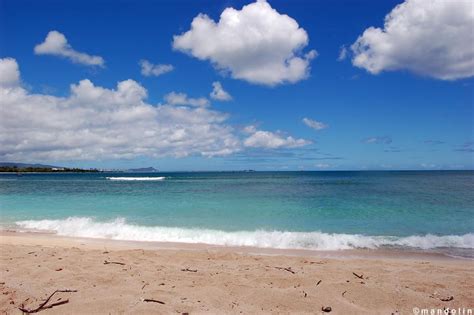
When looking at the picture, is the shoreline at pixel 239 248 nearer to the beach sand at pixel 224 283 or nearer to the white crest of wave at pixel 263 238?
the white crest of wave at pixel 263 238

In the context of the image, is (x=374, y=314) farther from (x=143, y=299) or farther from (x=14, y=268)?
(x=14, y=268)

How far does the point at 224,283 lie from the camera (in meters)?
5.60

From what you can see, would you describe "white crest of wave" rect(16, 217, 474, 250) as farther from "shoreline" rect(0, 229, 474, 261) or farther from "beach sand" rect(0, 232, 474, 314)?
"beach sand" rect(0, 232, 474, 314)

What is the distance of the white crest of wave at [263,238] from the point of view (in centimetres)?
1023

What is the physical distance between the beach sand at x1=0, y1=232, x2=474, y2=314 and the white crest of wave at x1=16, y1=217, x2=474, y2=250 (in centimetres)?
200

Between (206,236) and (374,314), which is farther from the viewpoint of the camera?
(206,236)

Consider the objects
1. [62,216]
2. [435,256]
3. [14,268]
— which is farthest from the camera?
[62,216]

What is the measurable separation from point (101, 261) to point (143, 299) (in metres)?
2.80

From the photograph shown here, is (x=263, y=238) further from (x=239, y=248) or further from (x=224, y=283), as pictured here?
(x=224, y=283)

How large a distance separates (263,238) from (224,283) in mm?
5429

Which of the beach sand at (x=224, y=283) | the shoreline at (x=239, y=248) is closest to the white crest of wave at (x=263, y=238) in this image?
the shoreline at (x=239, y=248)

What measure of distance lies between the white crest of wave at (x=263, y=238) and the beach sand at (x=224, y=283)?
6.57 ft

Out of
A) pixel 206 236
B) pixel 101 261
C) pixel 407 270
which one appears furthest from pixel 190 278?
pixel 206 236

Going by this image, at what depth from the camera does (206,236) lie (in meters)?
11.4
